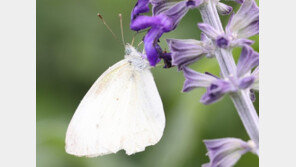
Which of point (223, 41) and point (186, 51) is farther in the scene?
point (186, 51)

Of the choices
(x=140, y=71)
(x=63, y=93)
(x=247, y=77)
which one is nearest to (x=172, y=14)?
(x=247, y=77)

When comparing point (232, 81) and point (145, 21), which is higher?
point (145, 21)

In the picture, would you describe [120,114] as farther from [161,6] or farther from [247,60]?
[247,60]

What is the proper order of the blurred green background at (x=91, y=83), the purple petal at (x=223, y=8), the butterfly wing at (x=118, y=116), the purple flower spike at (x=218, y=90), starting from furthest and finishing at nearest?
1. the blurred green background at (x=91, y=83)
2. the butterfly wing at (x=118, y=116)
3. the purple petal at (x=223, y=8)
4. the purple flower spike at (x=218, y=90)

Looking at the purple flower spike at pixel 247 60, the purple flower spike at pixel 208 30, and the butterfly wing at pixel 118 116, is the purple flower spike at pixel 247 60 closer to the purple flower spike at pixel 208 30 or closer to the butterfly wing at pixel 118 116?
the purple flower spike at pixel 208 30

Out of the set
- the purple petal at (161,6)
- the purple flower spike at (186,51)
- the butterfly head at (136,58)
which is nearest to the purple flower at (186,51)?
the purple flower spike at (186,51)

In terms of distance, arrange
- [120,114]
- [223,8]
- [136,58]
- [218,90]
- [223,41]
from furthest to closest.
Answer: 1. [120,114]
2. [136,58]
3. [223,8]
4. [223,41]
5. [218,90]

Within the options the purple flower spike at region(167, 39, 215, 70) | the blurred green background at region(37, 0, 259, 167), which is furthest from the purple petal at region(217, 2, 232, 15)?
the blurred green background at region(37, 0, 259, 167)

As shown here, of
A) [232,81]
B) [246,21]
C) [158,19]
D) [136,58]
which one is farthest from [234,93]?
[136,58]
